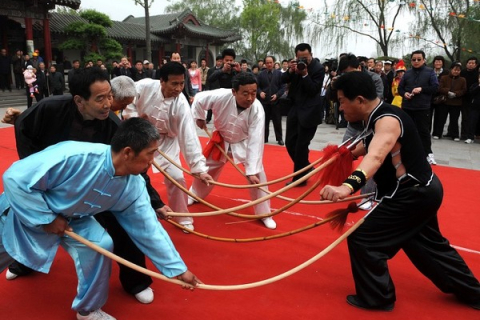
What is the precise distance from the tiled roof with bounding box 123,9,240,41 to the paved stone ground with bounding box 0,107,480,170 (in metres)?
15.7

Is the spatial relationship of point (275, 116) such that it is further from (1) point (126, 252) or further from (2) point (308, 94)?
(1) point (126, 252)

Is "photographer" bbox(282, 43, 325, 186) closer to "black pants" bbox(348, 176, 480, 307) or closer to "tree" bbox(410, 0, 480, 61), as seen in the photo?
→ "black pants" bbox(348, 176, 480, 307)

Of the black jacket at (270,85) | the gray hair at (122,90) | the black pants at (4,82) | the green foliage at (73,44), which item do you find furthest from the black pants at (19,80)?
the gray hair at (122,90)

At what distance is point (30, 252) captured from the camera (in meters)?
2.07

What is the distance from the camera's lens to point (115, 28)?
67.1ft

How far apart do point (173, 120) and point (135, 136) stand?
1.60 meters

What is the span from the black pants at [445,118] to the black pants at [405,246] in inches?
261

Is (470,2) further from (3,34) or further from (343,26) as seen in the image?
(3,34)

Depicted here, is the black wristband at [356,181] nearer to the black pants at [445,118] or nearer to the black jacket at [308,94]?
the black jacket at [308,94]

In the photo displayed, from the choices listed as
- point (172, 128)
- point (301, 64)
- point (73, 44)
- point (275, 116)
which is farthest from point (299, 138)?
point (73, 44)

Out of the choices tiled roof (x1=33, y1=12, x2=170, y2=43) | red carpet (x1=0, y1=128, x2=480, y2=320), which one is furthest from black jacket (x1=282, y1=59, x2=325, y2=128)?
tiled roof (x1=33, y1=12, x2=170, y2=43)

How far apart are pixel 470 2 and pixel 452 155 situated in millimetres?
11275

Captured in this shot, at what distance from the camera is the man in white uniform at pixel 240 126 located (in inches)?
143

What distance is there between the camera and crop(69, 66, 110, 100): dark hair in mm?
2334
